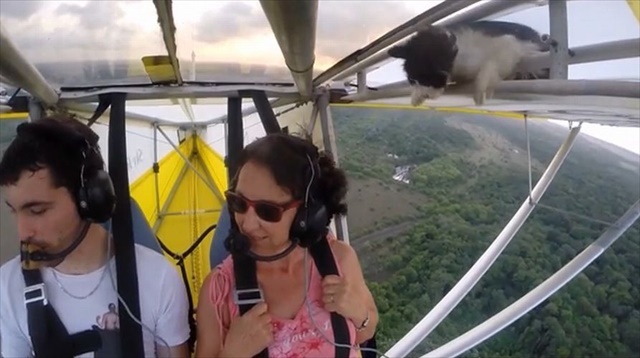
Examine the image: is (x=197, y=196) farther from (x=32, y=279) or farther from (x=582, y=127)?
(x=32, y=279)

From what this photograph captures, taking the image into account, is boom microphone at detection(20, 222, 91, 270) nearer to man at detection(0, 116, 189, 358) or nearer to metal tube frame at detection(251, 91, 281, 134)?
man at detection(0, 116, 189, 358)

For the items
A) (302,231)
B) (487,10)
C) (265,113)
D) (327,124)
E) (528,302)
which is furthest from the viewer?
(528,302)

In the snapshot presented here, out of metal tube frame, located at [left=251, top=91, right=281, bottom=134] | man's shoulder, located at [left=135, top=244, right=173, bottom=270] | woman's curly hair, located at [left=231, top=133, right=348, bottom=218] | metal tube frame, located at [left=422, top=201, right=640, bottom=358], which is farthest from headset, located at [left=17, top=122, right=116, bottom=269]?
metal tube frame, located at [left=422, top=201, right=640, bottom=358]

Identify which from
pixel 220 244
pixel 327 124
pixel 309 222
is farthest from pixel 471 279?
pixel 309 222

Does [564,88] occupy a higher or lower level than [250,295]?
higher

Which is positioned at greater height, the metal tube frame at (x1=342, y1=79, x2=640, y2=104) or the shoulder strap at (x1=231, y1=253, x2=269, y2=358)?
the metal tube frame at (x1=342, y1=79, x2=640, y2=104)

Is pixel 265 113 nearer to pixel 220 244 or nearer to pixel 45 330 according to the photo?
pixel 220 244
